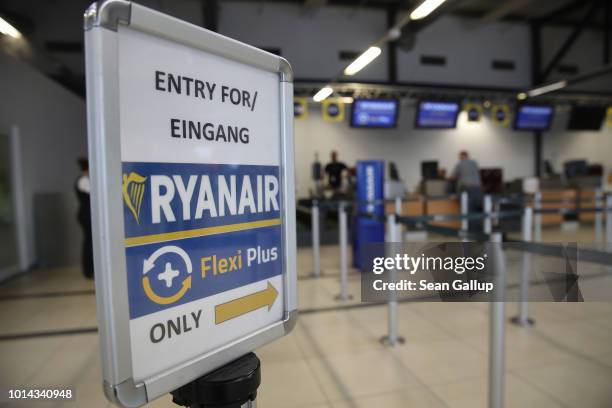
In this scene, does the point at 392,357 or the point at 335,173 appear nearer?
the point at 392,357

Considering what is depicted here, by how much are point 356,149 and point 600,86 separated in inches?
303

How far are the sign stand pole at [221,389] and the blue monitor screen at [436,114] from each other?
8844 millimetres

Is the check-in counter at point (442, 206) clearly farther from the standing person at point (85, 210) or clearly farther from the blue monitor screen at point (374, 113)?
the standing person at point (85, 210)

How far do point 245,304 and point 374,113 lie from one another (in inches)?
321

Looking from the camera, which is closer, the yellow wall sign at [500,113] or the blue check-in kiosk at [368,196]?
the blue check-in kiosk at [368,196]

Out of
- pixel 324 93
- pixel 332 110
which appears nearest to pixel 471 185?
pixel 332 110

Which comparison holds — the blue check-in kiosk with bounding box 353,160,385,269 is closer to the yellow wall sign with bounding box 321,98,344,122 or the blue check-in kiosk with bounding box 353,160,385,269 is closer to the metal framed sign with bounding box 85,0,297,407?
the yellow wall sign with bounding box 321,98,344,122

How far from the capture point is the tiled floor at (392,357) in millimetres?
2146

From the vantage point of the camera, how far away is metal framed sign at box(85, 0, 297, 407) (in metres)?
0.61

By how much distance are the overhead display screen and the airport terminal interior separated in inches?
2.1

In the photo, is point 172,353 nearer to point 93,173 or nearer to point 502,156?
point 93,173

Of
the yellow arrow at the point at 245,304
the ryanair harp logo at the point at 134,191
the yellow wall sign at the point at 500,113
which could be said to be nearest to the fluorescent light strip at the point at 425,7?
the yellow arrow at the point at 245,304

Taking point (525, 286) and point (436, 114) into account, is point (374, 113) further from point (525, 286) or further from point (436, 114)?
point (525, 286)

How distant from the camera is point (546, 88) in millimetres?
9297
